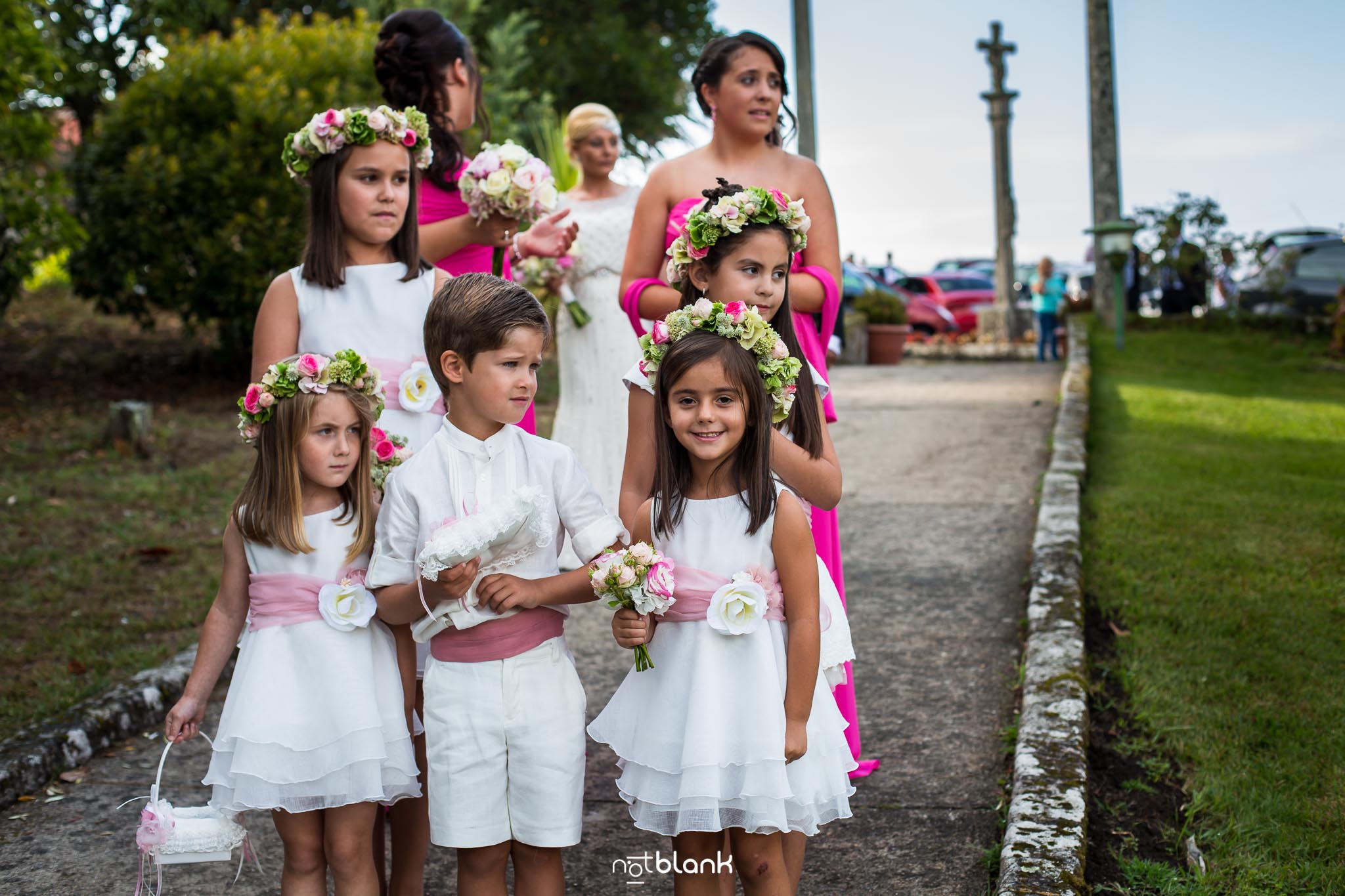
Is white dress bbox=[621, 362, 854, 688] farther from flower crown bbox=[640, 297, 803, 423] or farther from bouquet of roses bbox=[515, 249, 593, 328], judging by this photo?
bouquet of roses bbox=[515, 249, 593, 328]

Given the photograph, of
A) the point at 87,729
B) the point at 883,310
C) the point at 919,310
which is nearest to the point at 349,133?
the point at 87,729

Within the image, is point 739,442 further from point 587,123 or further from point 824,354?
point 587,123

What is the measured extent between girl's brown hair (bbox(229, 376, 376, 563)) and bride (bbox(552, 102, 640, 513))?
2.39 metres

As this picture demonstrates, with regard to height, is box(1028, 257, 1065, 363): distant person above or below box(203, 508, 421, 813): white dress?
above

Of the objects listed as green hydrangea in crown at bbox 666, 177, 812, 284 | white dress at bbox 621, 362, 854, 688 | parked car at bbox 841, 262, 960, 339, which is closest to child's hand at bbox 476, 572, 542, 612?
white dress at bbox 621, 362, 854, 688

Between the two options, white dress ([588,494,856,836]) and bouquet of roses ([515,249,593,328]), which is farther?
bouquet of roses ([515,249,593,328])

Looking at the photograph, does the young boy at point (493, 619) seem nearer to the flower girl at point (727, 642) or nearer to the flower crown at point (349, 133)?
the flower girl at point (727, 642)

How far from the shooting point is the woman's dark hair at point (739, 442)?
8.82ft

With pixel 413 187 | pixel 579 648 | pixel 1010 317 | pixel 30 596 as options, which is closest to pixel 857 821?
pixel 579 648

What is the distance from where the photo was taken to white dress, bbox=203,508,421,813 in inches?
104

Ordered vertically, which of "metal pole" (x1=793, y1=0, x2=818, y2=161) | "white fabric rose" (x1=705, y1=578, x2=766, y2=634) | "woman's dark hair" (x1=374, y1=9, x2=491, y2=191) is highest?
"metal pole" (x1=793, y1=0, x2=818, y2=161)

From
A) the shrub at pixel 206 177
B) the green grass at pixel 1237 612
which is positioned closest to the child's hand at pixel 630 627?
the green grass at pixel 1237 612

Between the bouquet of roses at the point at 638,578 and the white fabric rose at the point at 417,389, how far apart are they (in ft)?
2.97

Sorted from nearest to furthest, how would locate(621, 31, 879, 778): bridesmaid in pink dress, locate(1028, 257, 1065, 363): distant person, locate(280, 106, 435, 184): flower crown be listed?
locate(280, 106, 435, 184): flower crown
locate(621, 31, 879, 778): bridesmaid in pink dress
locate(1028, 257, 1065, 363): distant person
